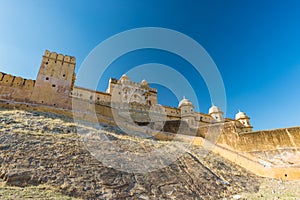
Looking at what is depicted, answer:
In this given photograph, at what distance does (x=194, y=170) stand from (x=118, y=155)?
525 centimetres

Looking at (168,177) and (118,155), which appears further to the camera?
(118,155)

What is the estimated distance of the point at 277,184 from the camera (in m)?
12.3

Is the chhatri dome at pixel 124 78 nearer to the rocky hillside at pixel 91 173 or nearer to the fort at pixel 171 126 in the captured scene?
the fort at pixel 171 126

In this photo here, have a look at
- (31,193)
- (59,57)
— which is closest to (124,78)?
(59,57)

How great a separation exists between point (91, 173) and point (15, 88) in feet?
56.6

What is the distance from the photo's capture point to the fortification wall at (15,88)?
19.1 meters

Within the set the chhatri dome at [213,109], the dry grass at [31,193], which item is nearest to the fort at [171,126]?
the dry grass at [31,193]

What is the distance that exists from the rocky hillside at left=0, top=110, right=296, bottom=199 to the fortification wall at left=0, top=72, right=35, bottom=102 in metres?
6.43

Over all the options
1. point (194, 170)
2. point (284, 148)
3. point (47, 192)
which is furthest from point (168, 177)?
point (284, 148)

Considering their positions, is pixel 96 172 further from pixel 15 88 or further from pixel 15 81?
pixel 15 81

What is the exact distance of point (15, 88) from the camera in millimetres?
19703

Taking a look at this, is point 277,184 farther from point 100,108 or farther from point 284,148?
point 100,108

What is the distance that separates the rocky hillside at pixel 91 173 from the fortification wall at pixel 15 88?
6428 mm

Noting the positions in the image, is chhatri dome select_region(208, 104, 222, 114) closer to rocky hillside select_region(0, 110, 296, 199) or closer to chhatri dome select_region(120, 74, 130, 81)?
chhatri dome select_region(120, 74, 130, 81)
